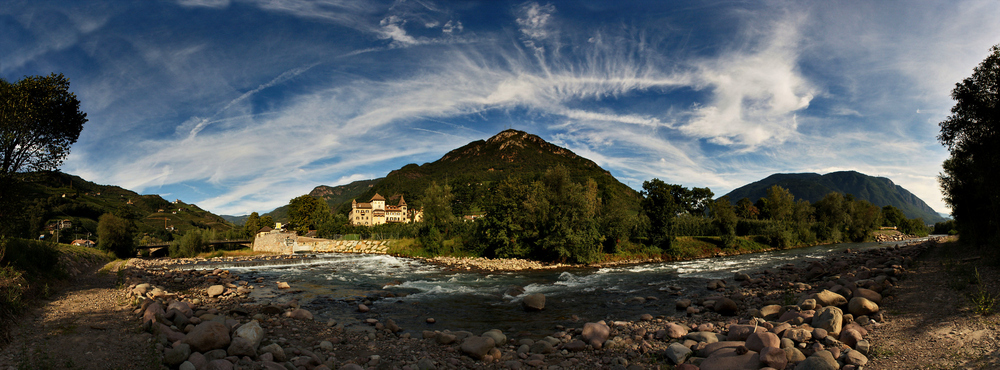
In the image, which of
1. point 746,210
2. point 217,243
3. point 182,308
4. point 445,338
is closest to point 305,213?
point 217,243

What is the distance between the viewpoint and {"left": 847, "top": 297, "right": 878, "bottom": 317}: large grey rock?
29.3 ft

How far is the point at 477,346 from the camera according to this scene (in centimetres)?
912

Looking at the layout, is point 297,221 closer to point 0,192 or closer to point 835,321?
point 0,192

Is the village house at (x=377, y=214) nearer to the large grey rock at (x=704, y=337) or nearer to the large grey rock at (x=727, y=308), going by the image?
the large grey rock at (x=727, y=308)

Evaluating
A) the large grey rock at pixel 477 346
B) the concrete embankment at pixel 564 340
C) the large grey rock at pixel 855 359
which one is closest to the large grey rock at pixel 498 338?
the concrete embankment at pixel 564 340

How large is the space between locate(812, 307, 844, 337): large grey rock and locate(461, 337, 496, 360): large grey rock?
7.64 meters

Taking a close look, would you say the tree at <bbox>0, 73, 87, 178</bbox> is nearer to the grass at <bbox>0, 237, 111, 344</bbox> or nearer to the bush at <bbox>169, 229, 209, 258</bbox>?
the grass at <bbox>0, 237, 111, 344</bbox>

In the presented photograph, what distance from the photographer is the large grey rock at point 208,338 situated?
7477mm

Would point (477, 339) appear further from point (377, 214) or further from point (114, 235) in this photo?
point (377, 214)

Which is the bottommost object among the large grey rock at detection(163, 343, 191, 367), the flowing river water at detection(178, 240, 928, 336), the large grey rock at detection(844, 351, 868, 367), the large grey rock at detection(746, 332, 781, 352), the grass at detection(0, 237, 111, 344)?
the flowing river water at detection(178, 240, 928, 336)

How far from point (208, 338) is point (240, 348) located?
679 millimetres

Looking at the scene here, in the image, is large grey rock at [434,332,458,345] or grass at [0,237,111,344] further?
large grey rock at [434,332,458,345]

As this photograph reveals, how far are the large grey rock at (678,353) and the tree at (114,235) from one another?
61.1m

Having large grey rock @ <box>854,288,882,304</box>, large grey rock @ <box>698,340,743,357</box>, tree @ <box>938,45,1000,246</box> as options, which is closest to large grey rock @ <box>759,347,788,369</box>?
large grey rock @ <box>698,340,743,357</box>
